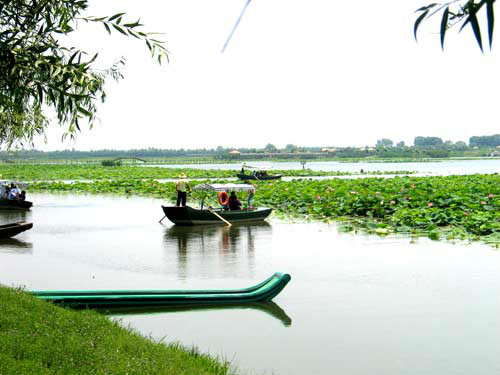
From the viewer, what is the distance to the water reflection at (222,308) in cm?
782

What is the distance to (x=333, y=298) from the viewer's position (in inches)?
344

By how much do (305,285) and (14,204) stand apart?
1555 centimetres

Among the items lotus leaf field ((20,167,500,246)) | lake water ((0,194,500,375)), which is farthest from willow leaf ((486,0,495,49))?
lotus leaf field ((20,167,500,246))

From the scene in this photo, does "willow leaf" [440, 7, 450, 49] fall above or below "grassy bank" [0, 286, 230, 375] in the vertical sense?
above

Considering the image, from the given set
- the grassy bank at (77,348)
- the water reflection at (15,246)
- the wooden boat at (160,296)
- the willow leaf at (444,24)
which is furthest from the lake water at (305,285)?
the willow leaf at (444,24)

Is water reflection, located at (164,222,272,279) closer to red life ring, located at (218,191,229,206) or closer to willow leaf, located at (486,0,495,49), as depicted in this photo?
red life ring, located at (218,191,229,206)

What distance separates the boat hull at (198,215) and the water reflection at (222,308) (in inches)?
339

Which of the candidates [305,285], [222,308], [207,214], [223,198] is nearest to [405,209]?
[223,198]

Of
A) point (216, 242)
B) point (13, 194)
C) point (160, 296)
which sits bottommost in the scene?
point (216, 242)

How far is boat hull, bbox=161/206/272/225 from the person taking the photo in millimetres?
16953

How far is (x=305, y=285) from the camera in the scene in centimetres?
962

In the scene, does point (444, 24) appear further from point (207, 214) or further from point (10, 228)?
point (207, 214)

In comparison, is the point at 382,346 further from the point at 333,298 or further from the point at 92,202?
the point at 92,202

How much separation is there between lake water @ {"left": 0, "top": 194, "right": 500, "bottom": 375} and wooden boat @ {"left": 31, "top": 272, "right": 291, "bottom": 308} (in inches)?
5.8
